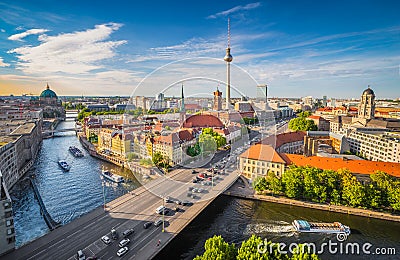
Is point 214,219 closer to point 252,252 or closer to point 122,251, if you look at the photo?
point 122,251

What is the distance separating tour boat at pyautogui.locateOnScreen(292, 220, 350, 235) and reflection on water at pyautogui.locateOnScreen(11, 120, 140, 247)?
39.6 ft

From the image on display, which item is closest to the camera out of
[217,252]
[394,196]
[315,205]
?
[217,252]

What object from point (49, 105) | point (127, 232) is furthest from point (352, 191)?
point (49, 105)

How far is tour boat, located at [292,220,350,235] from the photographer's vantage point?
1241 centimetres

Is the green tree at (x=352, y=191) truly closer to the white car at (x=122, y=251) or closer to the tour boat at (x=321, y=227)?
the tour boat at (x=321, y=227)

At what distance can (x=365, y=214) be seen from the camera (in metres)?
13.9

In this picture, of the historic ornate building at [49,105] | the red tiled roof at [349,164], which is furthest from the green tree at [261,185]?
the historic ornate building at [49,105]

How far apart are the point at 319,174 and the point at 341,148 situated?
13.5 m

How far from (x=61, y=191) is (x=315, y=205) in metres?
18.1

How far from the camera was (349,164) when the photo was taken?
16.1 m

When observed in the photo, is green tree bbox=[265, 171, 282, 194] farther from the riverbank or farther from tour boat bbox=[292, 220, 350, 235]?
tour boat bbox=[292, 220, 350, 235]

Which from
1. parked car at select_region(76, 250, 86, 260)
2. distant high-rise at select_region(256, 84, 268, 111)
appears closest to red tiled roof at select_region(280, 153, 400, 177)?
distant high-rise at select_region(256, 84, 268, 111)

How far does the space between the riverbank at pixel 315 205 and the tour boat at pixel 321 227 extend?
187 cm

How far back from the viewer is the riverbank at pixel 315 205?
44.9ft
